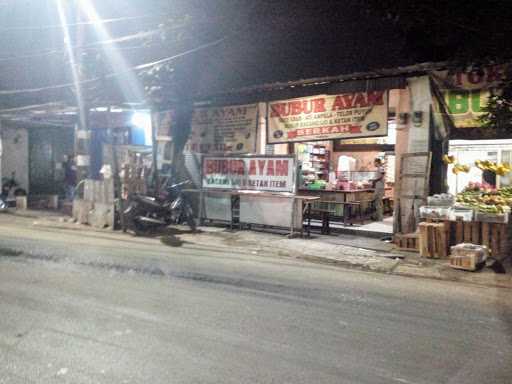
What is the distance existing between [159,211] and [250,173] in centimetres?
289

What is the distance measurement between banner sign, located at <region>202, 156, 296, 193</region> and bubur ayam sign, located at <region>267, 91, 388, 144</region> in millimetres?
935

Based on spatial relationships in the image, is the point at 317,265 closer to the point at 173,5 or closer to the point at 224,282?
the point at 224,282

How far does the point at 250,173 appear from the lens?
41.1 feet

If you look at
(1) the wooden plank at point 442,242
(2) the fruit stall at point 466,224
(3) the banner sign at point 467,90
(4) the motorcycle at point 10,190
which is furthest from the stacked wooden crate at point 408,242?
(4) the motorcycle at point 10,190

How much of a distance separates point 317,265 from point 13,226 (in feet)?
31.6

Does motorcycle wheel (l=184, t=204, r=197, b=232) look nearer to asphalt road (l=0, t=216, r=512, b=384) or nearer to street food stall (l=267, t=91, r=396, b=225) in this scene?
street food stall (l=267, t=91, r=396, b=225)

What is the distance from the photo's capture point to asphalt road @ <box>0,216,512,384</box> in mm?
3871

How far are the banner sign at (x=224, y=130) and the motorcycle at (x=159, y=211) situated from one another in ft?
4.85

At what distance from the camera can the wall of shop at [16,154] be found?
2139 cm

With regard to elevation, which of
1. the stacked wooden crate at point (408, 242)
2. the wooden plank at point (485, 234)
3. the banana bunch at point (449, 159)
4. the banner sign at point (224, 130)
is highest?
the banner sign at point (224, 130)

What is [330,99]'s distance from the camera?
11648 mm

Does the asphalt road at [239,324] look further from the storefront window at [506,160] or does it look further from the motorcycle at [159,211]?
the storefront window at [506,160]

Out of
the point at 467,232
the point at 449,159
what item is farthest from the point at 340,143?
the point at 467,232

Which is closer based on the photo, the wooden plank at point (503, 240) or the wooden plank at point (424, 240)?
the wooden plank at point (503, 240)
